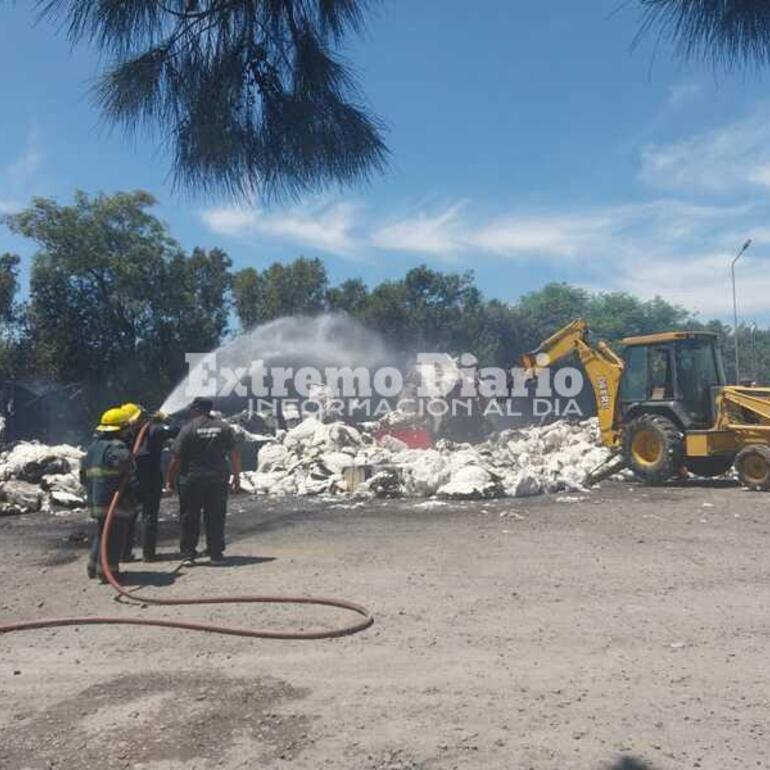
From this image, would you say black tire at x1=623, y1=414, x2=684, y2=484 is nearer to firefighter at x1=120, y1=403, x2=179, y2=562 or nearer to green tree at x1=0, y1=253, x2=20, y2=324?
firefighter at x1=120, y1=403, x2=179, y2=562

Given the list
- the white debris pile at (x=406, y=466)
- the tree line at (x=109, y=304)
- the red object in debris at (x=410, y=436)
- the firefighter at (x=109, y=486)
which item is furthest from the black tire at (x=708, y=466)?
the tree line at (x=109, y=304)

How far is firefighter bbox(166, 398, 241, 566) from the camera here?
25.1 feet

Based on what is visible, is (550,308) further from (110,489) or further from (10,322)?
(110,489)

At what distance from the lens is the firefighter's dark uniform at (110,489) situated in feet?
23.0

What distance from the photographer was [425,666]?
15.2ft

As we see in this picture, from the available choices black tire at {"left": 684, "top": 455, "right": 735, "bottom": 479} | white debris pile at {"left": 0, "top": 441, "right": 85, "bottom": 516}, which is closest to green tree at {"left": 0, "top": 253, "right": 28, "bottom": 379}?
white debris pile at {"left": 0, "top": 441, "right": 85, "bottom": 516}

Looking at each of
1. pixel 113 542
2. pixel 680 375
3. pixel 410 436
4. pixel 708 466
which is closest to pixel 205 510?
pixel 113 542

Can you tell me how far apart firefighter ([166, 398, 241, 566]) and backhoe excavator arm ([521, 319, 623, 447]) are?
958cm

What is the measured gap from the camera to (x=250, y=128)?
116 inches

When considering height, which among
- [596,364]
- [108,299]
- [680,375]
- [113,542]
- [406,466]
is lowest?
[113,542]

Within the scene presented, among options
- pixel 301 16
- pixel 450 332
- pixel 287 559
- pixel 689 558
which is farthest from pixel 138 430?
pixel 450 332

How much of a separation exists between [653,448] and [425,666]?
34.9ft

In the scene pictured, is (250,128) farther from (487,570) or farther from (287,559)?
(287,559)

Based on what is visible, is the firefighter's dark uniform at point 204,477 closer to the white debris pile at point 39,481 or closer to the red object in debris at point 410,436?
the white debris pile at point 39,481
